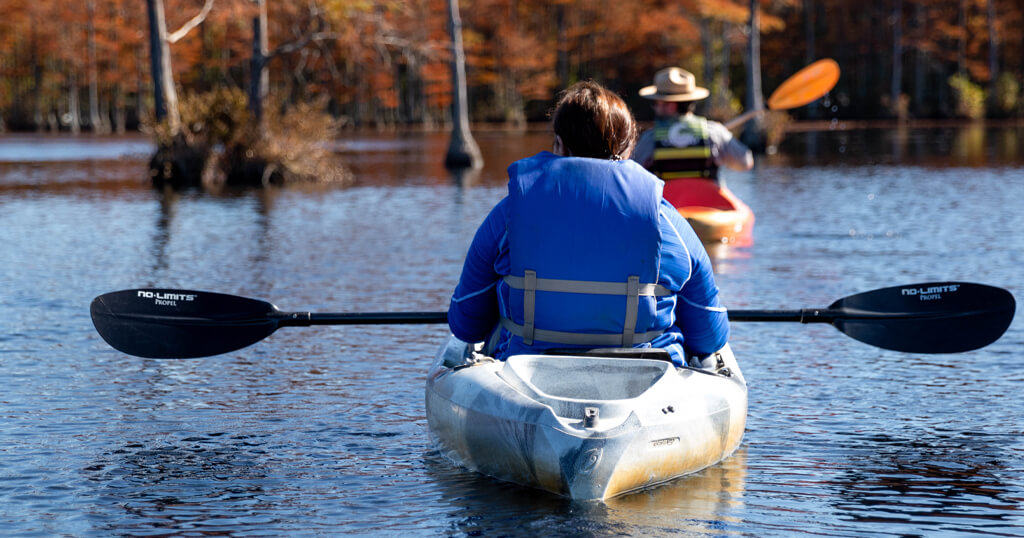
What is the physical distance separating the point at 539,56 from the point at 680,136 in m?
67.2

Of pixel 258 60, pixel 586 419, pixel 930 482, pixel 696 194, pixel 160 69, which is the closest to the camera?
pixel 586 419

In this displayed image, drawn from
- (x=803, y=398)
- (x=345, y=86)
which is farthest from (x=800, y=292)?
(x=345, y=86)

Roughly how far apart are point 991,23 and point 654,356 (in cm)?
6588

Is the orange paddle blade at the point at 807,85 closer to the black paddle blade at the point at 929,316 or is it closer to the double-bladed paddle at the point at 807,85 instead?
the double-bladed paddle at the point at 807,85

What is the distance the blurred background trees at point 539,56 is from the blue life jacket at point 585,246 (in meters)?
57.8

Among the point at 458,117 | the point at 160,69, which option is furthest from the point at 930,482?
the point at 458,117

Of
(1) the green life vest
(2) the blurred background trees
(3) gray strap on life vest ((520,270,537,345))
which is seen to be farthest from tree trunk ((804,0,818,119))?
(3) gray strap on life vest ((520,270,537,345))

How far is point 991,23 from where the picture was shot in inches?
2635

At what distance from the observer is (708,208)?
14.2m

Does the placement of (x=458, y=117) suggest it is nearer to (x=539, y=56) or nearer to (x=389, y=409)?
(x=389, y=409)

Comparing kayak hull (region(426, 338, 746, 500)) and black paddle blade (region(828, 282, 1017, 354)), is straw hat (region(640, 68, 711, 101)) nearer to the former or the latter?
black paddle blade (region(828, 282, 1017, 354))

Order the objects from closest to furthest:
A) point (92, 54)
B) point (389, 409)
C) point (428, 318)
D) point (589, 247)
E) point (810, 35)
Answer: point (589, 247) → point (428, 318) → point (389, 409) → point (810, 35) → point (92, 54)

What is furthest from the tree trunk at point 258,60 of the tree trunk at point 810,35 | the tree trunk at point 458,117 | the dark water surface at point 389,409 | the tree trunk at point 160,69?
the tree trunk at point 810,35

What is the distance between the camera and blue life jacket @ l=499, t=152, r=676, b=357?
5.64 meters
